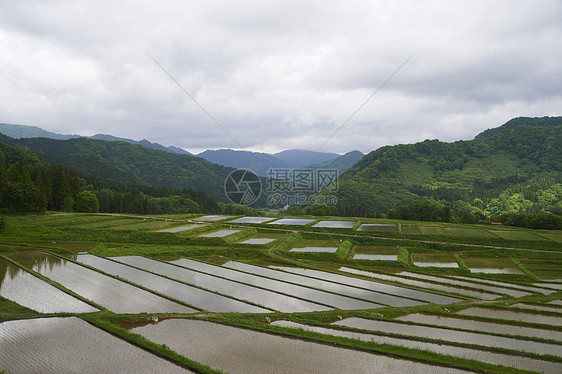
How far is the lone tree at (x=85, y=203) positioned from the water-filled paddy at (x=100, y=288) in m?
42.9

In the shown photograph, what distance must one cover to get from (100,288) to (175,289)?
5474 millimetres

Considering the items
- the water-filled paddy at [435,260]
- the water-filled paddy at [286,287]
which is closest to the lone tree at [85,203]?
the water-filled paddy at [286,287]

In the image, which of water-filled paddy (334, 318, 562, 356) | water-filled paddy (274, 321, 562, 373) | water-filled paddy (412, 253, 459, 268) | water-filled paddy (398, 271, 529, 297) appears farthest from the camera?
water-filled paddy (412, 253, 459, 268)

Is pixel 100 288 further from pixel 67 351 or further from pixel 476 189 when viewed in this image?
pixel 476 189

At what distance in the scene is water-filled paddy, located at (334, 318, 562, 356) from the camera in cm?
1788

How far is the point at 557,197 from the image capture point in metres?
132

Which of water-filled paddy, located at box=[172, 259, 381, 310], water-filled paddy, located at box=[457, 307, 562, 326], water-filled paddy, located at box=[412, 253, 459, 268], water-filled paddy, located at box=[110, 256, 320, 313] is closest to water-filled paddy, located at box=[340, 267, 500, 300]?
water-filled paddy, located at box=[457, 307, 562, 326]

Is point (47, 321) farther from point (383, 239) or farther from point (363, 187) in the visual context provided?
point (363, 187)

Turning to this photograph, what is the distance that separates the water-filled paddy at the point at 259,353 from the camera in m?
14.9

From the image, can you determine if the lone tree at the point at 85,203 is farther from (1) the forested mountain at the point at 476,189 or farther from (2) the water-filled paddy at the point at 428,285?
(1) the forested mountain at the point at 476,189

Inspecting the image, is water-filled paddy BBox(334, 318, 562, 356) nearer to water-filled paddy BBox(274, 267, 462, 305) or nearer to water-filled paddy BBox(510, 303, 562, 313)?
water-filled paddy BBox(274, 267, 462, 305)

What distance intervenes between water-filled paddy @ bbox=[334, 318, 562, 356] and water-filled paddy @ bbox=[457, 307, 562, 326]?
393cm

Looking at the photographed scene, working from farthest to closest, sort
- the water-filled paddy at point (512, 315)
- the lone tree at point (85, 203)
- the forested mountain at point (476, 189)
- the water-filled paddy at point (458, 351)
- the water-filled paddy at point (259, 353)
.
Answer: the forested mountain at point (476, 189), the lone tree at point (85, 203), the water-filled paddy at point (512, 315), the water-filled paddy at point (458, 351), the water-filled paddy at point (259, 353)

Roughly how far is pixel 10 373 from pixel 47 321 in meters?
5.82
